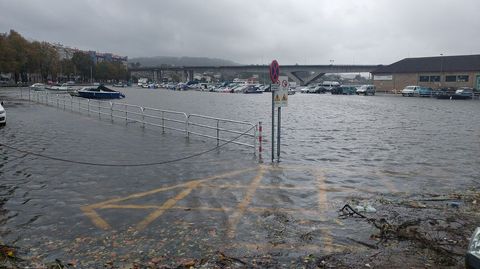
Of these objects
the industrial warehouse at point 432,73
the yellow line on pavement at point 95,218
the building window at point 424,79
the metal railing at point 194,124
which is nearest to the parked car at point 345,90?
the industrial warehouse at point 432,73

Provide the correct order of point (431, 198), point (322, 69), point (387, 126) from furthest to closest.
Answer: point (322, 69) < point (387, 126) < point (431, 198)

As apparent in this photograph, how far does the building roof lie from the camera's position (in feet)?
281

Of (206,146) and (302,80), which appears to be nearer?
(206,146)

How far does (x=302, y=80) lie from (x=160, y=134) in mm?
139868

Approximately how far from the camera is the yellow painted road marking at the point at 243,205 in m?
6.77

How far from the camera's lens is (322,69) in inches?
5502

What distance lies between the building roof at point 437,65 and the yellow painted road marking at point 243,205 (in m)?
87.9

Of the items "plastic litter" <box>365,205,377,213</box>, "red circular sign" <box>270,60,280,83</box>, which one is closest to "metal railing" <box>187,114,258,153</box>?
"red circular sign" <box>270,60,280,83</box>

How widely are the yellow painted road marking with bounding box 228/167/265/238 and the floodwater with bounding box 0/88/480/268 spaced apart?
0.02 metres

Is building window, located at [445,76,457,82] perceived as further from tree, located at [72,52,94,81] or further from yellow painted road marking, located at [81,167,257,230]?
tree, located at [72,52,94,81]

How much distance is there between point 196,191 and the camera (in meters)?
9.06

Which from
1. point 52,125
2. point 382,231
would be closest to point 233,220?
point 382,231

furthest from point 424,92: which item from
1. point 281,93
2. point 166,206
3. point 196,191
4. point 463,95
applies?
point 166,206

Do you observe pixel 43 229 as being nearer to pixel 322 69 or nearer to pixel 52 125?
pixel 52 125
